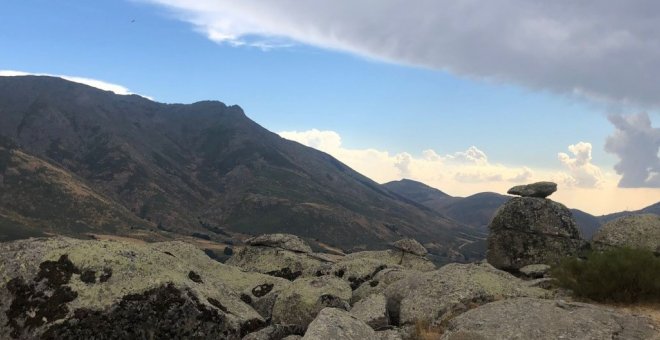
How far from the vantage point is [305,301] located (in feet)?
58.7

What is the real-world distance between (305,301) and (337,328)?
590cm

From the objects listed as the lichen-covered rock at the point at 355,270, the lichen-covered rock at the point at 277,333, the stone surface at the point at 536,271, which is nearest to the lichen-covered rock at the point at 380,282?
the lichen-covered rock at the point at 355,270

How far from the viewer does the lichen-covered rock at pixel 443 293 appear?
16.2m

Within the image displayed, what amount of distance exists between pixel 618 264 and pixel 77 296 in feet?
60.3

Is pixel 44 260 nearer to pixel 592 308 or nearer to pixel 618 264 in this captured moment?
pixel 592 308

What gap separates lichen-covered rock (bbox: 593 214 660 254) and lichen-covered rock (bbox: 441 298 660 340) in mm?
12910

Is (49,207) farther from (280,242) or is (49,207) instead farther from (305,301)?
(305,301)

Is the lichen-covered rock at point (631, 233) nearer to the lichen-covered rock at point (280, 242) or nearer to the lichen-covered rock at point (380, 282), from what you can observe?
the lichen-covered rock at point (380, 282)

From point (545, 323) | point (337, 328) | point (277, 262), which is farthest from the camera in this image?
point (277, 262)

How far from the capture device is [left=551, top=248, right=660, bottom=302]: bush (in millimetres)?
17125

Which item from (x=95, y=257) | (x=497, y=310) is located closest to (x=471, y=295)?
(x=497, y=310)

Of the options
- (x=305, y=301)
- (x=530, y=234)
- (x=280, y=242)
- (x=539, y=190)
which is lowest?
(x=305, y=301)

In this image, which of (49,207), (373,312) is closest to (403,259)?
(373,312)

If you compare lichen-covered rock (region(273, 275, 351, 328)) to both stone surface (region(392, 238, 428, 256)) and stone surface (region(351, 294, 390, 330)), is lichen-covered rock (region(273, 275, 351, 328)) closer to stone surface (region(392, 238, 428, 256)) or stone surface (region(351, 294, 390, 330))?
stone surface (region(351, 294, 390, 330))
